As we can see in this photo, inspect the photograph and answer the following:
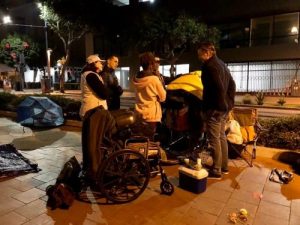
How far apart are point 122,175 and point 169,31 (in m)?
16.1

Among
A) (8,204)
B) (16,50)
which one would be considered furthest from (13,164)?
(16,50)

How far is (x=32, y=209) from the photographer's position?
3.52 metres

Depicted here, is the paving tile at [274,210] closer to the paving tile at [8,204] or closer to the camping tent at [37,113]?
the paving tile at [8,204]

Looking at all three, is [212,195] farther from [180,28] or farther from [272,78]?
[272,78]

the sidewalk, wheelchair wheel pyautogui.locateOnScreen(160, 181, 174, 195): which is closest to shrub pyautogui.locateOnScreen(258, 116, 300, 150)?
the sidewalk

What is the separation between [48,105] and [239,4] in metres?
17.0

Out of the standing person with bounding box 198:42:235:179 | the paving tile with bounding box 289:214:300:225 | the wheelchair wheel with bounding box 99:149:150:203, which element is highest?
the standing person with bounding box 198:42:235:179

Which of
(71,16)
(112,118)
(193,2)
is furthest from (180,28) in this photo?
(112,118)

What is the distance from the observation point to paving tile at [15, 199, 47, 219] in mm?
3398

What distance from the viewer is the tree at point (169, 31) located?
18484mm

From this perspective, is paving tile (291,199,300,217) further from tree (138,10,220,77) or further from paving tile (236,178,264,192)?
tree (138,10,220,77)

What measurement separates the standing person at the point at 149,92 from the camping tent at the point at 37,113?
4778 mm

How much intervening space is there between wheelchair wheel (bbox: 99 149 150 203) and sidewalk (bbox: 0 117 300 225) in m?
0.15

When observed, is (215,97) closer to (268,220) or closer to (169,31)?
(268,220)
